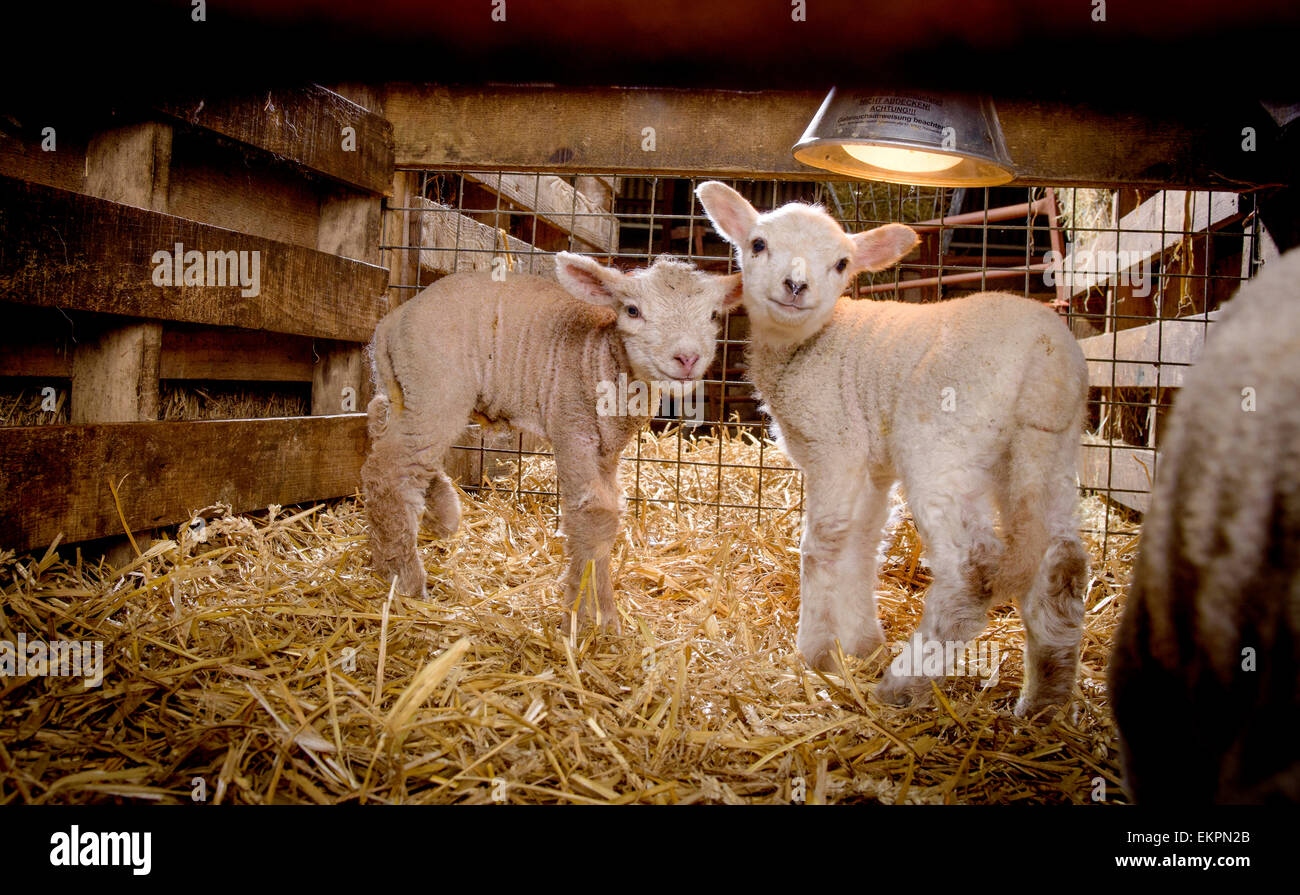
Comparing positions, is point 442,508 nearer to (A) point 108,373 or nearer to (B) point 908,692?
(A) point 108,373

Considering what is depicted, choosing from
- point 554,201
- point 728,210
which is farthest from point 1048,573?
point 554,201

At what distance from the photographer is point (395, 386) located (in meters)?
3.63

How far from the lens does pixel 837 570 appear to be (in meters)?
3.25

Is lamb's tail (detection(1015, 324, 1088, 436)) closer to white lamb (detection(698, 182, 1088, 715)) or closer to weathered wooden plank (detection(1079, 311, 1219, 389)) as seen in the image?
white lamb (detection(698, 182, 1088, 715))

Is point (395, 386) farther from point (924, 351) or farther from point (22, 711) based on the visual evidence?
point (924, 351)

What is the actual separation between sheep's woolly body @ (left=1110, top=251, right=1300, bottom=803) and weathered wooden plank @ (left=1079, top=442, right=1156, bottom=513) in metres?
3.68

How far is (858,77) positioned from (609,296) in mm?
2013

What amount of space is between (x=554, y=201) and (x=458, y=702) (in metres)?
4.77

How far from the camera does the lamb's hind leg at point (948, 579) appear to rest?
2.73 meters

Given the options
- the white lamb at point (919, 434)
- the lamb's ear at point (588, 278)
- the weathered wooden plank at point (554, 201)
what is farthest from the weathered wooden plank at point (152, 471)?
the white lamb at point (919, 434)

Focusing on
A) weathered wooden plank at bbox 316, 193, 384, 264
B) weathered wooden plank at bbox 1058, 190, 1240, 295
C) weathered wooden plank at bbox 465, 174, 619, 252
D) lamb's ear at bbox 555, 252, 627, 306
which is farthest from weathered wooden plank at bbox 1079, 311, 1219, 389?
weathered wooden plank at bbox 316, 193, 384, 264

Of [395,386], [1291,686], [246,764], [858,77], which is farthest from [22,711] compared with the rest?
[1291,686]

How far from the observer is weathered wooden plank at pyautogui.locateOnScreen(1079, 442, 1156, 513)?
4.76 m

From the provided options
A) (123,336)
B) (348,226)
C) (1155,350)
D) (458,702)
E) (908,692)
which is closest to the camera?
(458,702)
